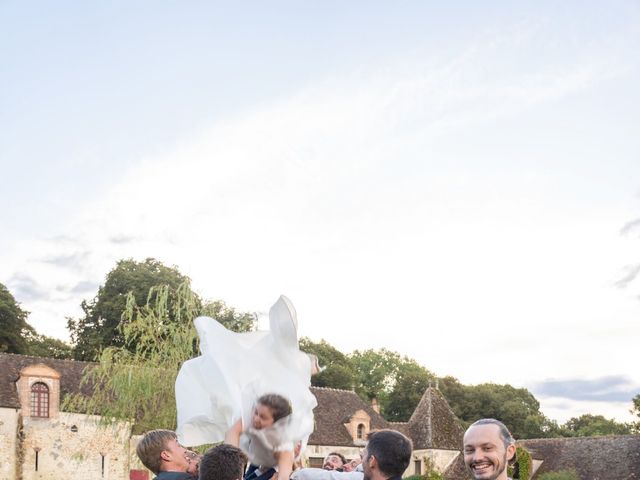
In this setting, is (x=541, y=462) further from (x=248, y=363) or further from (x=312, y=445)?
(x=248, y=363)

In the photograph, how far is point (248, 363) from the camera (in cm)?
522

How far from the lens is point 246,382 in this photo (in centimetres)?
514

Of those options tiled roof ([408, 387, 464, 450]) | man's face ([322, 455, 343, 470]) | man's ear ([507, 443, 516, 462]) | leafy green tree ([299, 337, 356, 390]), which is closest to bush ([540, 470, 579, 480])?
tiled roof ([408, 387, 464, 450])

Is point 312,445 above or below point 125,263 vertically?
below

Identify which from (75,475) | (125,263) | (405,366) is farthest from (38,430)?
(405,366)

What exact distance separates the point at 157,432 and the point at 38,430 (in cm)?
3634

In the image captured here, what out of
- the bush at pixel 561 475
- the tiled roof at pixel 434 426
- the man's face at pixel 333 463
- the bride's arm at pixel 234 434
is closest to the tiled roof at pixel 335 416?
the tiled roof at pixel 434 426

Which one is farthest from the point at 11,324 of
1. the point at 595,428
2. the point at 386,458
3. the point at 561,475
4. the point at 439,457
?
the point at 386,458

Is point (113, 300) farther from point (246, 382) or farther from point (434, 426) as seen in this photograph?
point (246, 382)

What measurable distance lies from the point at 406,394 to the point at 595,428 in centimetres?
1700

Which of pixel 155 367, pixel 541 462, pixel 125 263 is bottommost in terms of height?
pixel 541 462

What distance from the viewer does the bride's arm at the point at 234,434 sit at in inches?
193

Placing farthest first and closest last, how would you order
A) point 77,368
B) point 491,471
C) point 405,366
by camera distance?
point 405,366, point 77,368, point 491,471

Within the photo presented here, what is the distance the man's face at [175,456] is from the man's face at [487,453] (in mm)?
2102
